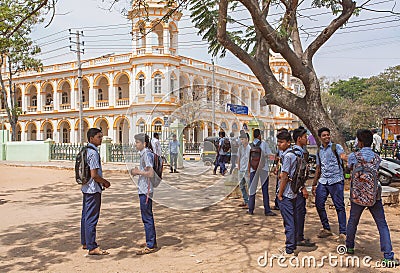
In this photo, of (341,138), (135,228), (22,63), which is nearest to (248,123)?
(341,138)

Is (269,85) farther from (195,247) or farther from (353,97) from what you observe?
(353,97)

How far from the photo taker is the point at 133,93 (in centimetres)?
2819

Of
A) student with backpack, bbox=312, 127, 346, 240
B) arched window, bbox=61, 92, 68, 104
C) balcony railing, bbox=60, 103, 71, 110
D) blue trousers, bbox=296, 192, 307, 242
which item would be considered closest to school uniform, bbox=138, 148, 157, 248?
blue trousers, bbox=296, 192, 307, 242

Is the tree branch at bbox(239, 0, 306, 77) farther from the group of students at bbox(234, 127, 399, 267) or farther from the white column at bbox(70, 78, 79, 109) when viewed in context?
the white column at bbox(70, 78, 79, 109)

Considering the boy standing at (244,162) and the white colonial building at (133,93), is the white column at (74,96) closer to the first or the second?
the white colonial building at (133,93)

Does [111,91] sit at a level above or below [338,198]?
above

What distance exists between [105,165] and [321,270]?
14861mm

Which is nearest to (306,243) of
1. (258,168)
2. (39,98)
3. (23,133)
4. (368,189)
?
(368,189)

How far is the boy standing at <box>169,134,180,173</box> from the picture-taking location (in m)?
15.2

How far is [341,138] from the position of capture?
8383mm

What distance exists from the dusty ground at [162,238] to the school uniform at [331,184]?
0.39 metres

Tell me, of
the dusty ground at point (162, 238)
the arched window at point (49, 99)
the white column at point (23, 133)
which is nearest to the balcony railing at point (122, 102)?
the arched window at point (49, 99)

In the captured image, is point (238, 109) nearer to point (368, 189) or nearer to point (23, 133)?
point (368, 189)

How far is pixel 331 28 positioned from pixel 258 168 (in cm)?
360
